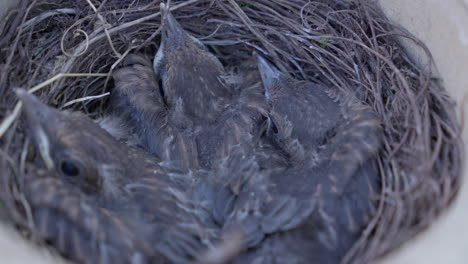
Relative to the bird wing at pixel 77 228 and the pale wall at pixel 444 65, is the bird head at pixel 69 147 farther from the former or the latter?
the pale wall at pixel 444 65

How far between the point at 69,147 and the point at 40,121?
0.38 feet

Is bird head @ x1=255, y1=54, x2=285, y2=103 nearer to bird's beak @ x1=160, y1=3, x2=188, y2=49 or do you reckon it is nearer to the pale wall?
bird's beak @ x1=160, y1=3, x2=188, y2=49

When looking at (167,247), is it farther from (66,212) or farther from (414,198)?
(414,198)

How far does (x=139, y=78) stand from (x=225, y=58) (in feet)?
1.53

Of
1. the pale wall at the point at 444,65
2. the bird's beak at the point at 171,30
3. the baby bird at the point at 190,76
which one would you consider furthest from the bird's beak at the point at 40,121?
the pale wall at the point at 444,65

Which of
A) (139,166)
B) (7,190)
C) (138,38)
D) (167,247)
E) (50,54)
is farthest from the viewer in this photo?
(138,38)

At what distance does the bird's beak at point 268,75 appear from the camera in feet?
5.28

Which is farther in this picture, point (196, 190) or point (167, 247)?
point (196, 190)

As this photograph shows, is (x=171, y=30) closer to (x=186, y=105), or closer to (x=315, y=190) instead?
(x=186, y=105)

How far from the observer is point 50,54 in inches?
62.8

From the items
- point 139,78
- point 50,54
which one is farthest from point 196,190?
point 50,54

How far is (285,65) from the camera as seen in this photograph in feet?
5.87

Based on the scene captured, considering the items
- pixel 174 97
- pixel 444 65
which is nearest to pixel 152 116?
pixel 174 97

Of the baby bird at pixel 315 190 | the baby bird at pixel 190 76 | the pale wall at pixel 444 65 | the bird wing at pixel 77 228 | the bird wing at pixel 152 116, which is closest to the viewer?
the pale wall at pixel 444 65
